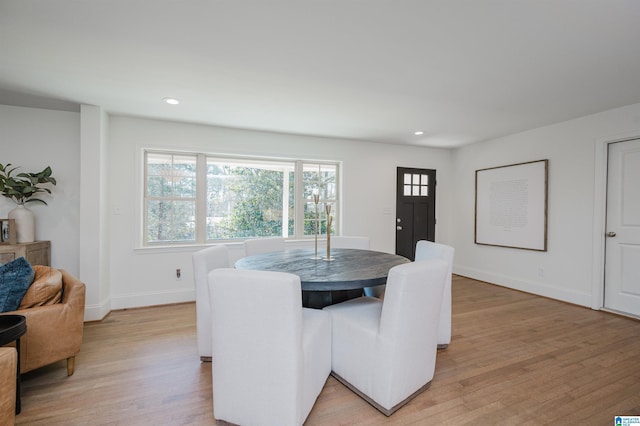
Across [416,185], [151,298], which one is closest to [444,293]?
[416,185]

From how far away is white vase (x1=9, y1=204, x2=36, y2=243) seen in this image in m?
2.95

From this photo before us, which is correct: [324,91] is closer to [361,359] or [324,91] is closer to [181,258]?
[361,359]

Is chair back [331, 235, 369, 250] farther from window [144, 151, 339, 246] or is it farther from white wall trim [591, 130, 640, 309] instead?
white wall trim [591, 130, 640, 309]

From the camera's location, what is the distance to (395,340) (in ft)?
5.35

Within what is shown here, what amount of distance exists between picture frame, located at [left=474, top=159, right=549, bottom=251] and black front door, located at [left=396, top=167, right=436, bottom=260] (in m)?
0.75

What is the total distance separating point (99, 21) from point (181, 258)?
2717 millimetres

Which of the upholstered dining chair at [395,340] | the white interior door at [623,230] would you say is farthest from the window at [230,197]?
the white interior door at [623,230]

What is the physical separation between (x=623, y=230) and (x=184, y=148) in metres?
5.36

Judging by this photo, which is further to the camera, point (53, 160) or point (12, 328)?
point (53, 160)

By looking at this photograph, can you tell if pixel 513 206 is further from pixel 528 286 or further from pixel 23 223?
pixel 23 223

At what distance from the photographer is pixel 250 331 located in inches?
56.7

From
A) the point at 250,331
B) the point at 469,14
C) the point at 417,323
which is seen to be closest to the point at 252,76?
the point at 469,14

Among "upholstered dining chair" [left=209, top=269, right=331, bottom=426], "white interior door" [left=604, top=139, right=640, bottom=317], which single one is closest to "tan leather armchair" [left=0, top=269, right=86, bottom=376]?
"upholstered dining chair" [left=209, top=269, right=331, bottom=426]

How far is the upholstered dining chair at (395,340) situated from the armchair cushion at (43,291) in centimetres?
195
